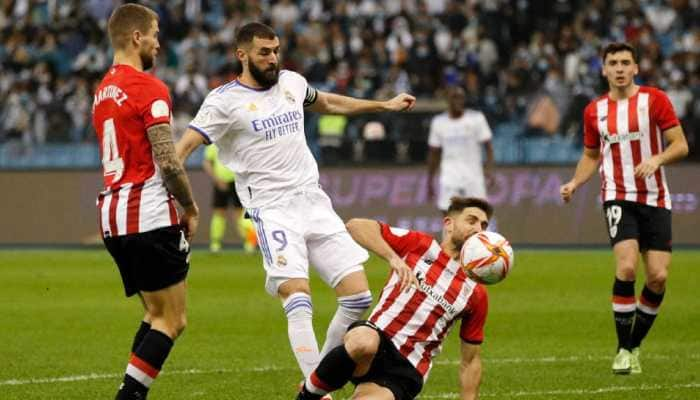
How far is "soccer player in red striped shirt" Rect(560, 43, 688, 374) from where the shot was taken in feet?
32.7

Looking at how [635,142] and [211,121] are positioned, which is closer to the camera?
[211,121]

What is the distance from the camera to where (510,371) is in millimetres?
9805

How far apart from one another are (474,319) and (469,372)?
279 millimetres

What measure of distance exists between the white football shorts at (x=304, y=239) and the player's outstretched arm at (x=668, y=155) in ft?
7.64

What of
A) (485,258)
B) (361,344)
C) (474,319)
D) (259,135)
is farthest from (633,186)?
(361,344)

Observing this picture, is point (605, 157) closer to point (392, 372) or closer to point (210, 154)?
point (392, 372)

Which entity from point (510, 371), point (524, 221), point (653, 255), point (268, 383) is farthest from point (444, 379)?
point (524, 221)

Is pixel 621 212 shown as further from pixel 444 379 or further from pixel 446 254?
pixel 446 254

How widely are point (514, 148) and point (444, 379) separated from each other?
13.1m

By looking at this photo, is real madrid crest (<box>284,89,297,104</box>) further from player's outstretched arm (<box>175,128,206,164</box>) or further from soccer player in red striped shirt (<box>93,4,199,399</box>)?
soccer player in red striped shirt (<box>93,4,199,399</box>)

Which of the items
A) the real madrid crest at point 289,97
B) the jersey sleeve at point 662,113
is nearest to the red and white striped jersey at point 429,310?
the real madrid crest at point 289,97

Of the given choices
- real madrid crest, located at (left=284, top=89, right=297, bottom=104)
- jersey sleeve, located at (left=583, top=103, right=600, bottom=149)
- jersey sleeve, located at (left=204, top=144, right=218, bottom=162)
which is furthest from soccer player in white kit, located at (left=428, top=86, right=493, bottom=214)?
real madrid crest, located at (left=284, top=89, right=297, bottom=104)

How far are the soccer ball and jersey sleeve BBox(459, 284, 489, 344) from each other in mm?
255

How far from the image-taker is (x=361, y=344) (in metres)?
7.08
